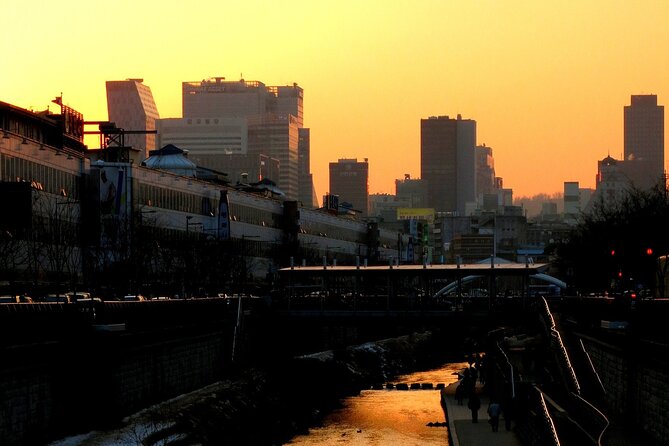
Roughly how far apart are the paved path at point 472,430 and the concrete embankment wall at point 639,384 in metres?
5.33

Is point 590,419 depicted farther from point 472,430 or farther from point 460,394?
point 460,394

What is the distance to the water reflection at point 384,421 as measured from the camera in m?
79.7

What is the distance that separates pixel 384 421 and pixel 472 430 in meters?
12.4

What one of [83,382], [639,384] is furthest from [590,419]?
[83,382]

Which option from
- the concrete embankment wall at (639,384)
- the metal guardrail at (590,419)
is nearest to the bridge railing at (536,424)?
the metal guardrail at (590,419)

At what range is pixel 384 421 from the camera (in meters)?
89.3

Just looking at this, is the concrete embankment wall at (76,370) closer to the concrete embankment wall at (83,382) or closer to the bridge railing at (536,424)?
the concrete embankment wall at (83,382)

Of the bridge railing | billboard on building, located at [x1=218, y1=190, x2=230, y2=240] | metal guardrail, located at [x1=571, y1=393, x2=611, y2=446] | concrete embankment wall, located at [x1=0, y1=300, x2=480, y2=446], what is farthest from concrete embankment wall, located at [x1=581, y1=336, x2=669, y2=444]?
billboard on building, located at [x1=218, y1=190, x2=230, y2=240]

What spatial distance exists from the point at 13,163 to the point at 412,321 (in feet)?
108

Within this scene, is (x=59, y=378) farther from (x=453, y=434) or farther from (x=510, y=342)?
(x=510, y=342)

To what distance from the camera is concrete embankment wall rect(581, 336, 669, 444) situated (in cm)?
5444

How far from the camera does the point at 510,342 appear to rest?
132125 millimetres

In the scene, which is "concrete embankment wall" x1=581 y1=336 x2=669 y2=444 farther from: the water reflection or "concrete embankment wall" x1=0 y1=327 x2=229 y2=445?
"concrete embankment wall" x1=0 y1=327 x2=229 y2=445

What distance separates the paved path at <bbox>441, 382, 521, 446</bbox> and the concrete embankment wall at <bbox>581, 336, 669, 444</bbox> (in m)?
5.33
